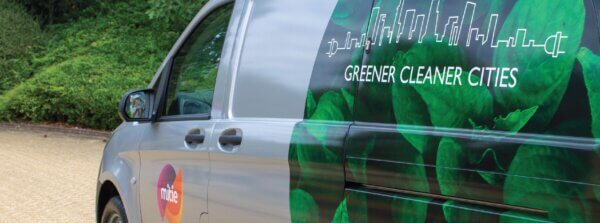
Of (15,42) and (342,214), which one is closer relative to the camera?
(342,214)

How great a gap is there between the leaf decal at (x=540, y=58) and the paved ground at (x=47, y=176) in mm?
6022

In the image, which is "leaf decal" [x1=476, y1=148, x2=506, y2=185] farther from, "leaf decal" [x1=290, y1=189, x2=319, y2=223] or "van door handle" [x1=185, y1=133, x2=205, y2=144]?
"van door handle" [x1=185, y1=133, x2=205, y2=144]

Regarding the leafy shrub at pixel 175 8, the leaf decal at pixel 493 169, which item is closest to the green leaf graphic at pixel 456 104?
the leaf decal at pixel 493 169

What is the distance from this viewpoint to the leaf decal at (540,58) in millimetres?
2125

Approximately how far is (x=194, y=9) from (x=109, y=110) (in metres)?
2.69

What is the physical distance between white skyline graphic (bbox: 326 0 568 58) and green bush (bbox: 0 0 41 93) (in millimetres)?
16710

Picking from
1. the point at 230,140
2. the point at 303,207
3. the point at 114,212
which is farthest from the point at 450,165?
the point at 114,212

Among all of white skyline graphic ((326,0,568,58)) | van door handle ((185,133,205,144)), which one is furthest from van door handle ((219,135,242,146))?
white skyline graphic ((326,0,568,58))

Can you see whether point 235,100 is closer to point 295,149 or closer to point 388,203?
point 295,149

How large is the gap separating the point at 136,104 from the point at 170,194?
73cm

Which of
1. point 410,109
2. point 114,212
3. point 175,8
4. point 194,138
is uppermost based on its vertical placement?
point 175,8

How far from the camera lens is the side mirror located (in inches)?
175

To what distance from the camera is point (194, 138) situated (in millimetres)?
3791

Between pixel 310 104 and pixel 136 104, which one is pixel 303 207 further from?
pixel 136 104
